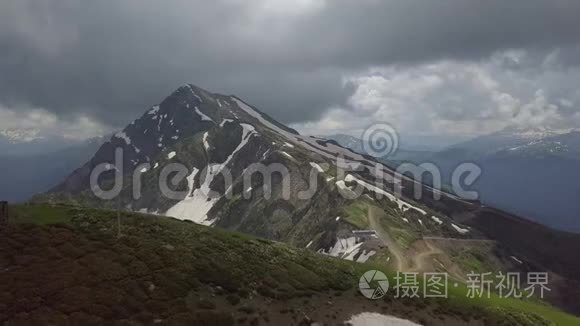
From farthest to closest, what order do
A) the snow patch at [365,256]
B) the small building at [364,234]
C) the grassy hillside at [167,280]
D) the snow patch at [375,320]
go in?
the small building at [364,234] → the snow patch at [365,256] → the snow patch at [375,320] → the grassy hillside at [167,280]

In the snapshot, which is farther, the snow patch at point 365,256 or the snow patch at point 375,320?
the snow patch at point 365,256

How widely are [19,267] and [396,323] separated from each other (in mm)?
34954

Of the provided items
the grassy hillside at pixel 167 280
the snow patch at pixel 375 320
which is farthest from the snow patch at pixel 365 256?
the snow patch at pixel 375 320

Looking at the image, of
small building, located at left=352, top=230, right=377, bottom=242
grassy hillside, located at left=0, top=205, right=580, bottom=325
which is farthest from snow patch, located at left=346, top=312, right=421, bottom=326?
small building, located at left=352, top=230, right=377, bottom=242

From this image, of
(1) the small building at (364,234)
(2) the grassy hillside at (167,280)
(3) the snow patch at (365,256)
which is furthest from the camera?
(1) the small building at (364,234)

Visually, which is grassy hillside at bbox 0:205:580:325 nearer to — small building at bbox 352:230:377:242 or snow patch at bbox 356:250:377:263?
snow patch at bbox 356:250:377:263

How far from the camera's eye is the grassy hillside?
1425 inches

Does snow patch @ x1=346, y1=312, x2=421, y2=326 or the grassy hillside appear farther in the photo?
snow patch @ x1=346, y1=312, x2=421, y2=326

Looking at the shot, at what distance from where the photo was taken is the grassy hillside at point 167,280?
36.2 m

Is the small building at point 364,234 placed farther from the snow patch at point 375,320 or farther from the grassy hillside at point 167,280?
the snow patch at point 375,320

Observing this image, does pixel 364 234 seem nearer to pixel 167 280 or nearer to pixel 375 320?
pixel 375 320

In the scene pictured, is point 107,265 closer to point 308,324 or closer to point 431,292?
point 308,324

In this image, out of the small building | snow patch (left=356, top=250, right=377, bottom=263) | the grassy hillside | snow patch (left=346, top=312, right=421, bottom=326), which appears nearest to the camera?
the grassy hillside

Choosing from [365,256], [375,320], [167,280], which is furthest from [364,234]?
[167,280]
